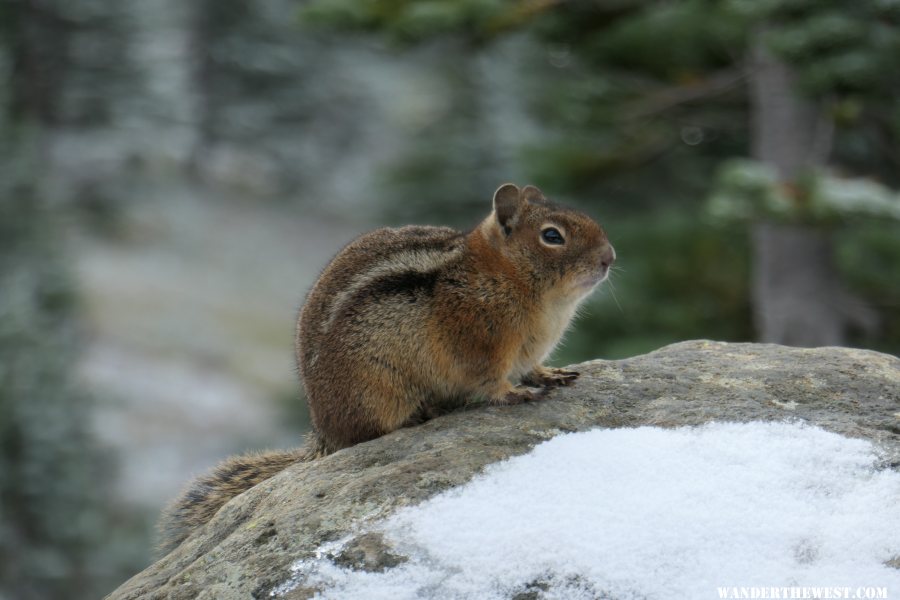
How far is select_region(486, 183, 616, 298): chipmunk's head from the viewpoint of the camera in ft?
16.2

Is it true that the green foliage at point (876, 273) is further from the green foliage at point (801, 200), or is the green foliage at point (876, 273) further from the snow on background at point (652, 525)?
the snow on background at point (652, 525)

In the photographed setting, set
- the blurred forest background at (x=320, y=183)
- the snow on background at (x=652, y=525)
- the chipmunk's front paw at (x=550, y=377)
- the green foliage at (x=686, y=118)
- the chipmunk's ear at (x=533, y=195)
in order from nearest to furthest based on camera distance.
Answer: the snow on background at (x=652, y=525) < the chipmunk's front paw at (x=550, y=377) < the chipmunk's ear at (x=533, y=195) < the green foliage at (x=686, y=118) < the blurred forest background at (x=320, y=183)

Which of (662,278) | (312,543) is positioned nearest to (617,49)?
(662,278)

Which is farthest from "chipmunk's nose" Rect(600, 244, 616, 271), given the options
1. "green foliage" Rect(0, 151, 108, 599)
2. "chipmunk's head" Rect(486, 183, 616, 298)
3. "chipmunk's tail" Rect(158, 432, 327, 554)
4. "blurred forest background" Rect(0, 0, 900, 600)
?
"green foliage" Rect(0, 151, 108, 599)

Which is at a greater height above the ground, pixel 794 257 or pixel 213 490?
pixel 794 257

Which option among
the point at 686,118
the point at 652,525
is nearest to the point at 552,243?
the point at 652,525

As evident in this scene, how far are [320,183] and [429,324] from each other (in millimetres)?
36337

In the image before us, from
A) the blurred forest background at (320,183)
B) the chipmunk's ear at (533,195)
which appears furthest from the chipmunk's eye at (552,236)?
the blurred forest background at (320,183)

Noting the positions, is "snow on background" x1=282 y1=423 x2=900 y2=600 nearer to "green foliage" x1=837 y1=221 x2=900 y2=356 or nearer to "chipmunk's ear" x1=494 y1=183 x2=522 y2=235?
"chipmunk's ear" x1=494 y1=183 x2=522 y2=235

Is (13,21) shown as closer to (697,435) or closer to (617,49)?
(617,49)

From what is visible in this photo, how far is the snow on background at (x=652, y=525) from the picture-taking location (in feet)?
11.5

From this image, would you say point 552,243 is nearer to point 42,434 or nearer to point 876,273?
point 876,273

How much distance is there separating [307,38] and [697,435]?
3499 cm

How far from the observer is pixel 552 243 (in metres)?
4.99
